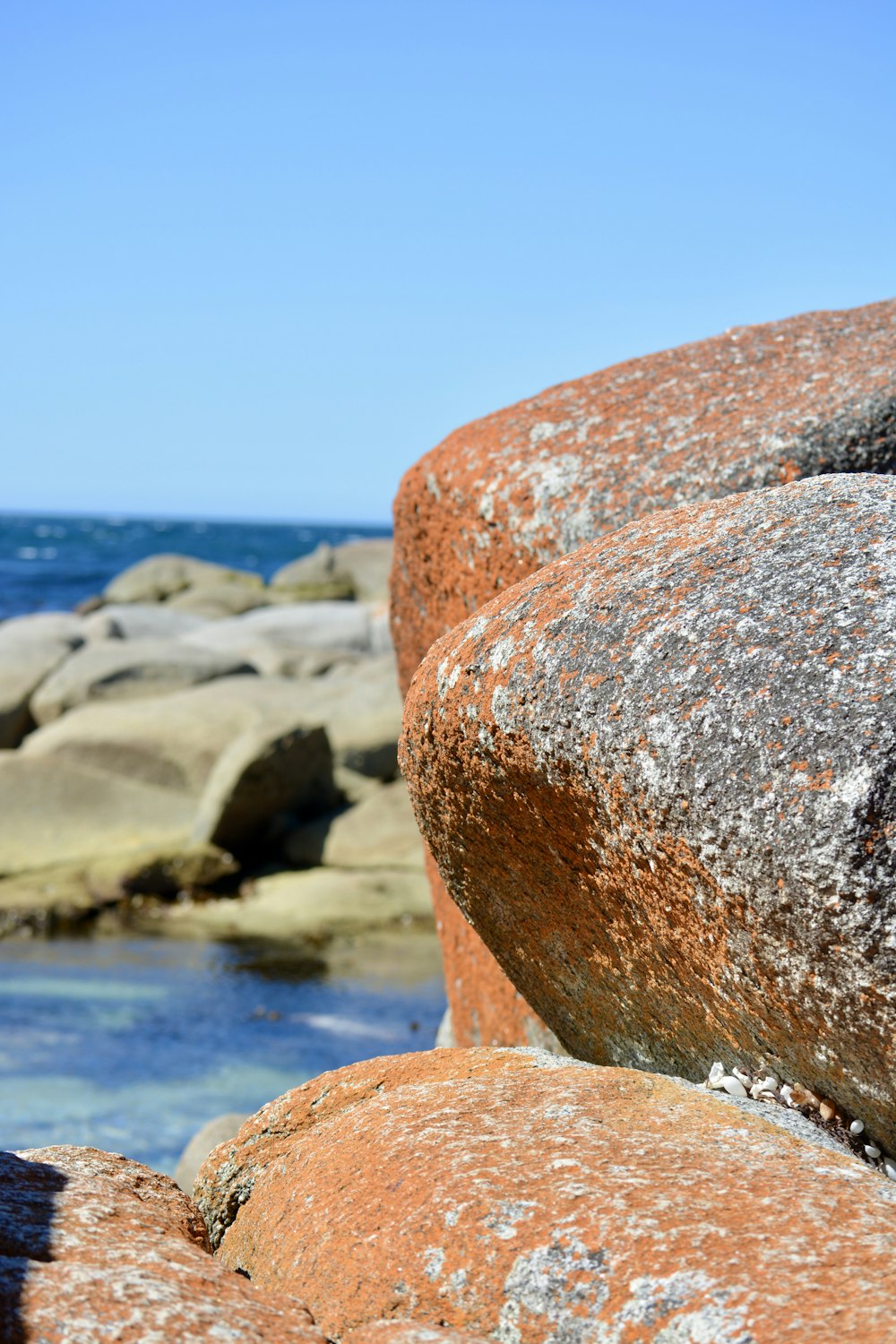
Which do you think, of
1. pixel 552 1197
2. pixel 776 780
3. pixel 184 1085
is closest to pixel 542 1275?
pixel 552 1197

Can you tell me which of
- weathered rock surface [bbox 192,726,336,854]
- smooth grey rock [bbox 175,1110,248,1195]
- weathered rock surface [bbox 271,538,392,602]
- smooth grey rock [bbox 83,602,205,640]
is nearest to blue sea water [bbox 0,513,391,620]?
weathered rock surface [bbox 271,538,392,602]

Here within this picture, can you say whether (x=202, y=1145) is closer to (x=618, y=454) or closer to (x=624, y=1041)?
(x=624, y=1041)

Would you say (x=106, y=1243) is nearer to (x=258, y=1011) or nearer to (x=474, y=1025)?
(x=474, y=1025)

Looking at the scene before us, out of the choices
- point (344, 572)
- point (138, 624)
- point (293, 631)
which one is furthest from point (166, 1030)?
point (344, 572)

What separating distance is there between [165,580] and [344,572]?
165 inches

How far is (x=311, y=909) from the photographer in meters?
10.9

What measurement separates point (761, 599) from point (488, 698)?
0.59 m

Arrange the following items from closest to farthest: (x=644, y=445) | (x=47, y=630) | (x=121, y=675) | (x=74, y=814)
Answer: (x=644, y=445)
(x=74, y=814)
(x=121, y=675)
(x=47, y=630)

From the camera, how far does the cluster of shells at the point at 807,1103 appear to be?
2.22 metres

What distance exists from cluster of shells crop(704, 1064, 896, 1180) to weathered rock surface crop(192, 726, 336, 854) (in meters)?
9.44

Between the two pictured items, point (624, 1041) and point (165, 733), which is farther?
point (165, 733)

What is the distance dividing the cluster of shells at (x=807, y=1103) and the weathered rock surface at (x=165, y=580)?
2819 centimetres

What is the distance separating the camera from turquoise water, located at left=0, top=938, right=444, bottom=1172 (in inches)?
287

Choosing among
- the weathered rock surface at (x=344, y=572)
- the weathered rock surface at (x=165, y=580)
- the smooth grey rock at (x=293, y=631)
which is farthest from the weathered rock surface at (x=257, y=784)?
the weathered rock surface at (x=165, y=580)
